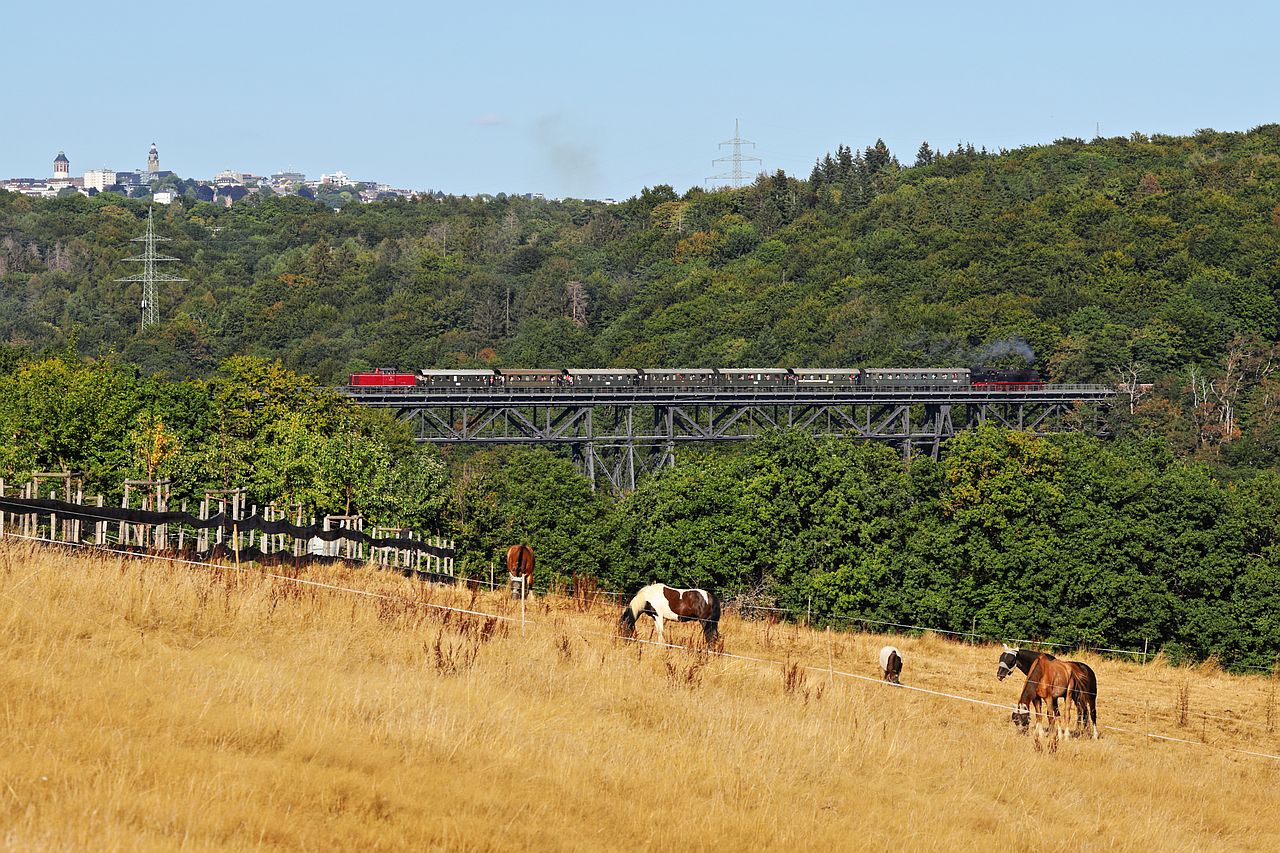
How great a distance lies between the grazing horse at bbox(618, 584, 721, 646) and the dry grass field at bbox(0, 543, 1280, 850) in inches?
120

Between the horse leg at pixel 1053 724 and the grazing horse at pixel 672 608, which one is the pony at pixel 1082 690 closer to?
the horse leg at pixel 1053 724

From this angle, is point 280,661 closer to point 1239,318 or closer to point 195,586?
point 195,586

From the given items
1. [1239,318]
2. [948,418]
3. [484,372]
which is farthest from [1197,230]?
[484,372]

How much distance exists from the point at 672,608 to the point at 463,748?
14153 millimetres

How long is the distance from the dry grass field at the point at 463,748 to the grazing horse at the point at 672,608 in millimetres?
3037

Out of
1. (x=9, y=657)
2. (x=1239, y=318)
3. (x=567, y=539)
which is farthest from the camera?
(x=1239, y=318)

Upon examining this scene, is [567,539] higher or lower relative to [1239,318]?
lower

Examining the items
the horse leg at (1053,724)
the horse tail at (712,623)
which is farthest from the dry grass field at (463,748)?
the horse tail at (712,623)

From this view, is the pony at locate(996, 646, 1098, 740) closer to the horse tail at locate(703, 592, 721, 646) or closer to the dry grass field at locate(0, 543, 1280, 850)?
the dry grass field at locate(0, 543, 1280, 850)

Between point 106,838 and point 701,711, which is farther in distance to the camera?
point 701,711

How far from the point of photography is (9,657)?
48.0ft

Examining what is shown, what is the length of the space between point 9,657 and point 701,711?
7792 mm

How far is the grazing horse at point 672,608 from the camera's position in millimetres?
27344

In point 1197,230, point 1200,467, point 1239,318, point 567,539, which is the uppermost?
point 1197,230
